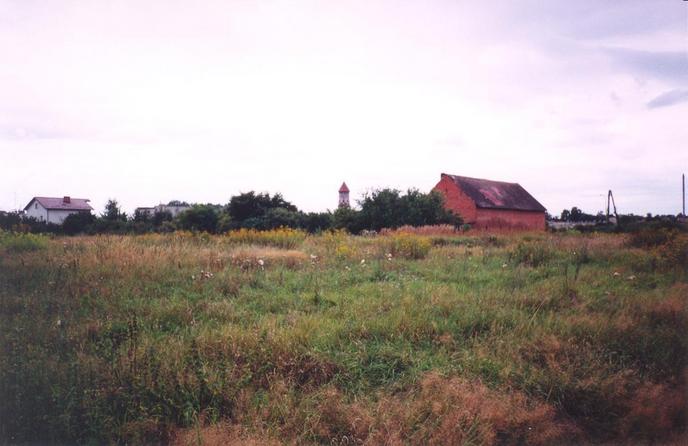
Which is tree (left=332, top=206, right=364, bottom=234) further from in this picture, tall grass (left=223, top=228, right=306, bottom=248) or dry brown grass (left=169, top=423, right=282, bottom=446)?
dry brown grass (left=169, top=423, right=282, bottom=446)

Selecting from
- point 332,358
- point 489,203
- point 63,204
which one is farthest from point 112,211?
point 489,203

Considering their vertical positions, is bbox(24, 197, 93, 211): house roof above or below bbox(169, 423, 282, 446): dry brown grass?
above

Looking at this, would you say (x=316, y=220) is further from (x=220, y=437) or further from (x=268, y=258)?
(x=220, y=437)

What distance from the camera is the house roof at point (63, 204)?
15103 millimetres

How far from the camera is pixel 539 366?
13.8 feet

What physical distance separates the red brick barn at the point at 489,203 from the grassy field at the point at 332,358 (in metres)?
24.3

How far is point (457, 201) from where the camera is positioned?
32031 millimetres

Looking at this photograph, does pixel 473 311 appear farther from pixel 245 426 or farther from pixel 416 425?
pixel 245 426

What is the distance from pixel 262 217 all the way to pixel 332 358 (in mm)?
28714

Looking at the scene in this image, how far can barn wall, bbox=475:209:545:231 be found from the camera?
29609mm

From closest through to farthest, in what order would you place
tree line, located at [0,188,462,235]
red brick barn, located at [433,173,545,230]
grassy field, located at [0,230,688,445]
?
grassy field, located at [0,230,688,445] → tree line, located at [0,188,462,235] → red brick barn, located at [433,173,545,230]

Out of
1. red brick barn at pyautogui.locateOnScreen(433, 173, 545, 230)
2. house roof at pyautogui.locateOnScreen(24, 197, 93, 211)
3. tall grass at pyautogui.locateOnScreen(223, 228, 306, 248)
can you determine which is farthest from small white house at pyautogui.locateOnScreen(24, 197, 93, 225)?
red brick barn at pyautogui.locateOnScreen(433, 173, 545, 230)

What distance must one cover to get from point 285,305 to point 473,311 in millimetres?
2404

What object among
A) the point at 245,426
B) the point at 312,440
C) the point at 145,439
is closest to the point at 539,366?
the point at 312,440
